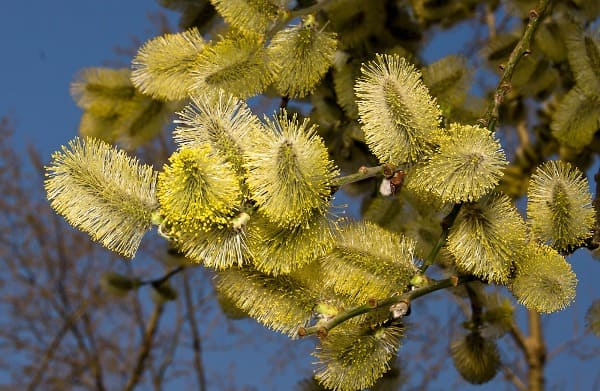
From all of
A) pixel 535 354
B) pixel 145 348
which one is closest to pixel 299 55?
pixel 535 354

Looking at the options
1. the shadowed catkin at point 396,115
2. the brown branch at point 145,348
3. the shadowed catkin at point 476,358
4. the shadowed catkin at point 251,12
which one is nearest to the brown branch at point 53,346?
the brown branch at point 145,348

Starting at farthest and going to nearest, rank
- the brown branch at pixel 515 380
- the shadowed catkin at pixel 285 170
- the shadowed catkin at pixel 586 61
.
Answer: the brown branch at pixel 515 380, the shadowed catkin at pixel 586 61, the shadowed catkin at pixel 285 170

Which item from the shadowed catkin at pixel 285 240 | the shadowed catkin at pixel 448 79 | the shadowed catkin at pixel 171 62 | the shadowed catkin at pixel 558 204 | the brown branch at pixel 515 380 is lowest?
the shadowed catkin at pixel 285 240

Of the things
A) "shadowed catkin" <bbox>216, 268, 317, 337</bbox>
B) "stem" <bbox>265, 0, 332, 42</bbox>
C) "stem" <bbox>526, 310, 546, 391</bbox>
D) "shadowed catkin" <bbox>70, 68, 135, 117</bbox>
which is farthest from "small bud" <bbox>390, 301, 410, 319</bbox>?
"stem" <bbox>526, 310, 546, 391</bbox>

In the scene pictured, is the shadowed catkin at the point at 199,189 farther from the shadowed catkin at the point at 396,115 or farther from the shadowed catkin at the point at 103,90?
the shadowed catkin at the point at 103,90

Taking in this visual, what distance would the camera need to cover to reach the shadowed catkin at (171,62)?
4.78ft

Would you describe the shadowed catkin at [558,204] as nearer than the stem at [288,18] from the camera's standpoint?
Yes

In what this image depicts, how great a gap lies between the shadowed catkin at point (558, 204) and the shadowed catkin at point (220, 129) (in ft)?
1.37

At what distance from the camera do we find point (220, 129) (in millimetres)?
1039

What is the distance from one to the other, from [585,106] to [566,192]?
663 millimetres

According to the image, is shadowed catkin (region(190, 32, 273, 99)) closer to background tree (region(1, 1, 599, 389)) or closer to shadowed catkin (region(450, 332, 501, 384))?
background tree (region(1, 1, 599, 389))

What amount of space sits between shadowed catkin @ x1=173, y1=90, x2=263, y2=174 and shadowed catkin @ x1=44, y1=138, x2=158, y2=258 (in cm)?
9

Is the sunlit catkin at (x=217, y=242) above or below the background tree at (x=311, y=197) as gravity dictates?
below

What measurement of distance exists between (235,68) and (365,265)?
0.43 metres
